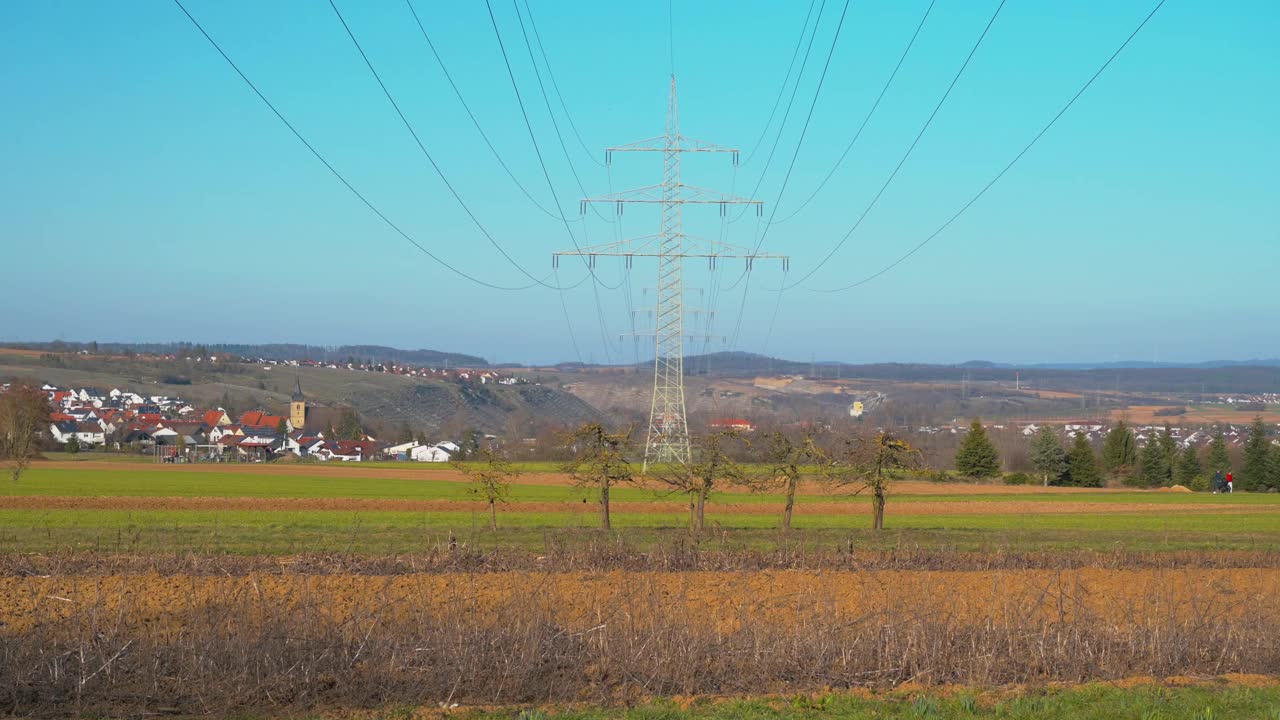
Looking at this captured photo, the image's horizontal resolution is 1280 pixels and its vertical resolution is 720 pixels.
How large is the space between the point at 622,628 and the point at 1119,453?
92437mm

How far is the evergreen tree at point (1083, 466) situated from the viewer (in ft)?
301

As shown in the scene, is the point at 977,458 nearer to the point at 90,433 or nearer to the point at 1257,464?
the point at 1257,464

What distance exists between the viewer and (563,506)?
1962 inches

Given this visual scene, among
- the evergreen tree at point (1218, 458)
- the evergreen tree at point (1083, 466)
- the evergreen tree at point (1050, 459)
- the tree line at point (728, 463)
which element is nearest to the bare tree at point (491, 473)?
the tree line at point (728, 463)

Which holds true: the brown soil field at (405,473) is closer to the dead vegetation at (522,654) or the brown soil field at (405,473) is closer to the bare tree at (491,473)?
the bare tree at (491,473)

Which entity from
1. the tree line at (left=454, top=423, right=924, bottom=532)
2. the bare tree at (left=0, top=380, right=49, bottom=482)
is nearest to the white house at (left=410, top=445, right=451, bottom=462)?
the bare tree at (left=0, top=380, right=49, bottom=482)

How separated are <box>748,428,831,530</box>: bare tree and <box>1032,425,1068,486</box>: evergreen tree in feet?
206

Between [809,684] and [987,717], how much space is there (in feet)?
8.91

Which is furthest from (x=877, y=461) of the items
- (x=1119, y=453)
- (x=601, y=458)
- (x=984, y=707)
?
(x=1119, y=453)

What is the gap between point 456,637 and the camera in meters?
14.5

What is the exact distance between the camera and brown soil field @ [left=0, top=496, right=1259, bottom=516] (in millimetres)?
44906

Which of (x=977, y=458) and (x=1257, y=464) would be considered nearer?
(x=1257, y=464)

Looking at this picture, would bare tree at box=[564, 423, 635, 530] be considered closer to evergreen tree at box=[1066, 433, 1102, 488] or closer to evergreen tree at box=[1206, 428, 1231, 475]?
evergreen tree at box=[1066, 433, 1102, 488]

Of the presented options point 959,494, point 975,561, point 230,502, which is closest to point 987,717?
point 975,561
